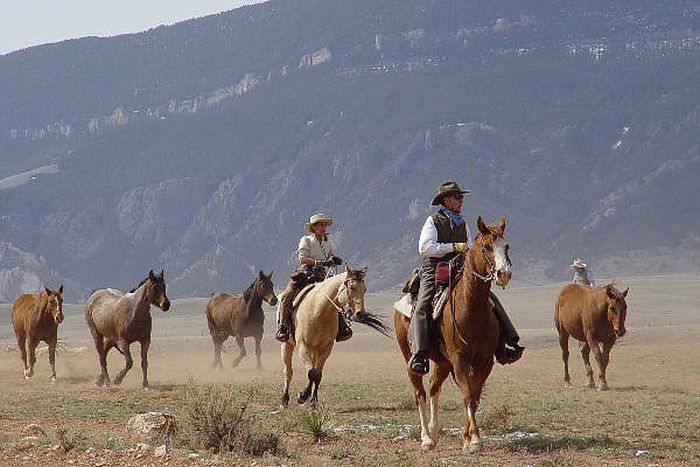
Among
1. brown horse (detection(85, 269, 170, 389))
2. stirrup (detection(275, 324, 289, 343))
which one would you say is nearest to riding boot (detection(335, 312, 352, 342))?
stirrup (detection(275, 324, 289, 343))

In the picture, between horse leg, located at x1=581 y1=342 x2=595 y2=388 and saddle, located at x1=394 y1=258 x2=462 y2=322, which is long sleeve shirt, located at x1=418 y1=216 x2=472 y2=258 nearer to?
saddle, located at x1=394 y1=258 x2=462 y2=322

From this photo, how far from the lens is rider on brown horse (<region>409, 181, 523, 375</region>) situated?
13.4 meters

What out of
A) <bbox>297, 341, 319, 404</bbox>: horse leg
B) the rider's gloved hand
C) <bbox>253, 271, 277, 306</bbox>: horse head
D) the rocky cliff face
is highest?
the rocky cliff face

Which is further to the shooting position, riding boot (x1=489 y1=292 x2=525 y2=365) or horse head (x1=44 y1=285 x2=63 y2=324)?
horse head (x1=44 y1=285 x2=63 y2=324)

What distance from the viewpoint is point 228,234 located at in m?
156

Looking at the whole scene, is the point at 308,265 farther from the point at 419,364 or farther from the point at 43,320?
the point at 43,320

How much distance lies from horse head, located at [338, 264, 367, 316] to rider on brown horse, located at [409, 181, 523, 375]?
190 cm

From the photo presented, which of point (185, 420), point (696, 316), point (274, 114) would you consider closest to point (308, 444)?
point (185, 420)

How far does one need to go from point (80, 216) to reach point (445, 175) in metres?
46.5

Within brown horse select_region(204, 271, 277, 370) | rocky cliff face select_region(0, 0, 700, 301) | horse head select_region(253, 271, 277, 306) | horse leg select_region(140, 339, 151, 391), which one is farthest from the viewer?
rocky cliff face select_region(0, 0, 700, 301)

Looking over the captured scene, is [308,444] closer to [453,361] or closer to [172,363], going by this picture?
[453,361]

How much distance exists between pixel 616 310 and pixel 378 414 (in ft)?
23.5

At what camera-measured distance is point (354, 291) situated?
15.9 m

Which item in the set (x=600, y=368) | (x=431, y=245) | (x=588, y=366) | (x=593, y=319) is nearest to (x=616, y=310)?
(x=593, y=319)
